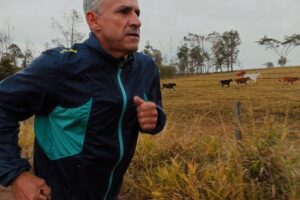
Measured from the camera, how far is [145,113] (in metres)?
2.11

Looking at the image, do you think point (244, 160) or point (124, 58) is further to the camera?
point (244, 160)

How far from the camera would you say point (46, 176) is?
7.41 feet

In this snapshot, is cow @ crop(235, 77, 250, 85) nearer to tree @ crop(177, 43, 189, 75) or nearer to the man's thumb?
tree @ crop(177, 43, 189, 75)

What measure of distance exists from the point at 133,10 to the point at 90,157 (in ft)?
2.48

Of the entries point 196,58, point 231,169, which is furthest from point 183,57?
point 231,169

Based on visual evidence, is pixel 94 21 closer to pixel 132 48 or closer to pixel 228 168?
pixel 132 48

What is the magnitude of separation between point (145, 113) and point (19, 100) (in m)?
0.55

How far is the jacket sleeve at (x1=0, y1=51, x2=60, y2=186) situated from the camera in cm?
197

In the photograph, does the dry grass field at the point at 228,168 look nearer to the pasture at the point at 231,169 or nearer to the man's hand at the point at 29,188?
the pasture at the point at 231,169

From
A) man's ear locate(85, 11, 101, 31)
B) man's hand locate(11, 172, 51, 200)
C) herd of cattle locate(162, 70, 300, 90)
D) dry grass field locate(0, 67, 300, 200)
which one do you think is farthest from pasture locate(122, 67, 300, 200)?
herd of cattle locate(162, 70, 300, 90)

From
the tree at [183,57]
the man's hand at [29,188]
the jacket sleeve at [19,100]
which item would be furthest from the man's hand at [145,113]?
the tree at [183,57]

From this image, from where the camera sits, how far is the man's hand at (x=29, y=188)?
1934 millimetres

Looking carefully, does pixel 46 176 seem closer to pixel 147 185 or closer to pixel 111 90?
pixel 111 90

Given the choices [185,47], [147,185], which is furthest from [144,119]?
[185,47]
